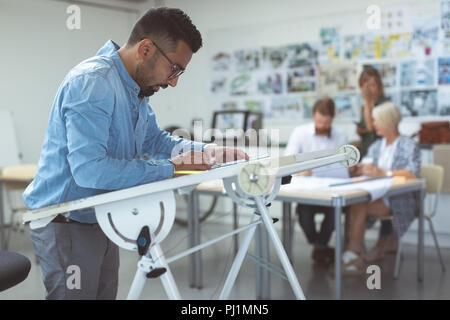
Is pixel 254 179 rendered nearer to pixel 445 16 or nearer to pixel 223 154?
pixel 223 154

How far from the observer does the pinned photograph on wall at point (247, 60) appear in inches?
217

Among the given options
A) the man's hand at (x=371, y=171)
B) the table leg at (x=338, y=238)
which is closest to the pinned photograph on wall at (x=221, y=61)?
the man's hand at (x=371, y=171)

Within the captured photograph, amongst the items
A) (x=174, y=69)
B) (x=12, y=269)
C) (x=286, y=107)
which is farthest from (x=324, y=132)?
Result: (x=12, y=269)

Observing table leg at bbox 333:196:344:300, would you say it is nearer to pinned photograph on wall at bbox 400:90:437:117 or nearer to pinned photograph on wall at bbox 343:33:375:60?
pinned photograph on wall at bbox 400:90:437:117

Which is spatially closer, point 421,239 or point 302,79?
point 421,239

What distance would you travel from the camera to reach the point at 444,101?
4.51 m

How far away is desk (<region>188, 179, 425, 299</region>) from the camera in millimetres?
2730

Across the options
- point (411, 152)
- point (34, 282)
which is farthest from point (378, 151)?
point (34, 282)

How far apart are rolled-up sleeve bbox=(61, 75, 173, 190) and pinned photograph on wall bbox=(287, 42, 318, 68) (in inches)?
162

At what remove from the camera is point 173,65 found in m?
1.37

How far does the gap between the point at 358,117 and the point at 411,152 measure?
1482 mm

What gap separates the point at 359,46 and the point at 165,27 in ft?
12.6

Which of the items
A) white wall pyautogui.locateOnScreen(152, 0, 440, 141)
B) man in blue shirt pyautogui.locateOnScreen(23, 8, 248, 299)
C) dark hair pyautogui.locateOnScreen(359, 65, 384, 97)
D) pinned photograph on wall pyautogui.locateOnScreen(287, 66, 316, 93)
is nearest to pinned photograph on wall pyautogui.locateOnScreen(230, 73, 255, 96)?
white wall pyautogui.locateOnScreen(152, 0, 440, 141)

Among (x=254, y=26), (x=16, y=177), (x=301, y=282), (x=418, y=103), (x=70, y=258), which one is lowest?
(x=301, y=282)
